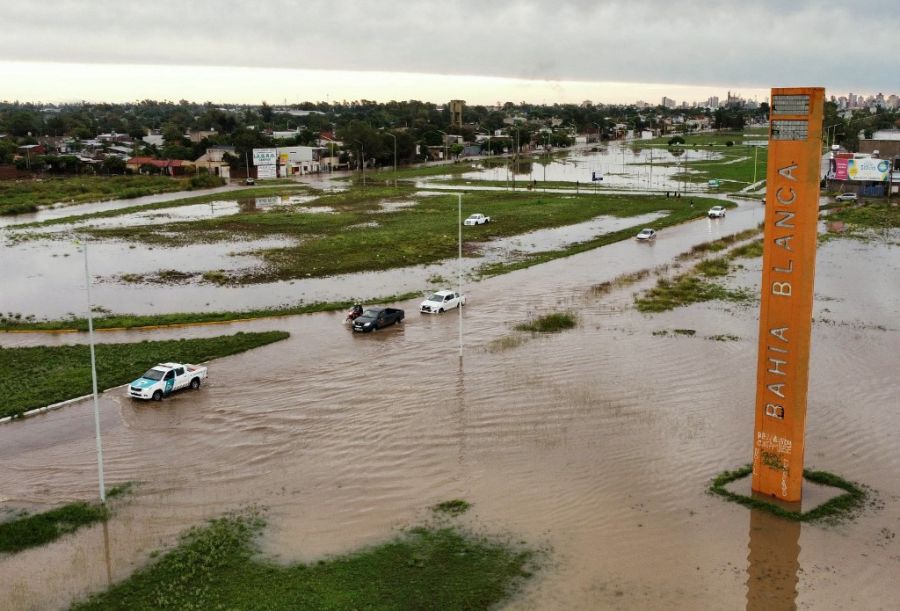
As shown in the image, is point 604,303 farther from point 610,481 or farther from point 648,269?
point 610,481

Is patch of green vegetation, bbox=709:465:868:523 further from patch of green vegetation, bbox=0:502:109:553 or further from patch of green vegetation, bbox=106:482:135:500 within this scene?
patch of green vegetation, bbox=0:502:109:553

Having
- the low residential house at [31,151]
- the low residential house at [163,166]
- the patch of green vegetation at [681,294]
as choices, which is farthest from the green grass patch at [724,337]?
the low residential house at [31,151]

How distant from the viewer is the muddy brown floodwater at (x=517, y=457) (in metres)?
17.1

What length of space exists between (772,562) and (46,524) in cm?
1677

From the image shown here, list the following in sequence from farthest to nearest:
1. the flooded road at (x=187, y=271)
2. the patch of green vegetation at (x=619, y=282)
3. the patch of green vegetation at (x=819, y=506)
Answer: the patch of green vegetation at (x=619, y=282), the flooded road at (x=187, y=271), the patch of green vegetation at (x=819, y=506)

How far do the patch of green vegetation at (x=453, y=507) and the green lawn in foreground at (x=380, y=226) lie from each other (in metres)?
30.9

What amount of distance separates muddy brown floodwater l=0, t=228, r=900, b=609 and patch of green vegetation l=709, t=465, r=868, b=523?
1.16 ft

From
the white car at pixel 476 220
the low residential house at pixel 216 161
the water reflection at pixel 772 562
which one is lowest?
the water reflection at pixel 772 562

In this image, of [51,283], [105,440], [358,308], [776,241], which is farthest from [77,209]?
[776,241]

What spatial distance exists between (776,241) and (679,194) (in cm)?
8156

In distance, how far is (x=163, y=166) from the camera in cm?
12950

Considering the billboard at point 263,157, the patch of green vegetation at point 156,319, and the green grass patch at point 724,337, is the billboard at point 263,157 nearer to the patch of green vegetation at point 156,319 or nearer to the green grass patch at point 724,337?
the patch of green vegetation at point 156,319

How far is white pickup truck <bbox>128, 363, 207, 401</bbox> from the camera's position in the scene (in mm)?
27125

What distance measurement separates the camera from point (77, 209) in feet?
294
